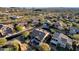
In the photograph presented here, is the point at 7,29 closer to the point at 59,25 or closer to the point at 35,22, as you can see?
the point at 35,22

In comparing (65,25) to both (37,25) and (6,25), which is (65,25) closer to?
(37,25)

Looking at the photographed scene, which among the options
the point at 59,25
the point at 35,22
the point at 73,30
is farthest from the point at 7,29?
the point at 73,30

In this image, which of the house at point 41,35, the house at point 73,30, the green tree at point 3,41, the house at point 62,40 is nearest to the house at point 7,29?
the green tree at point 3,41

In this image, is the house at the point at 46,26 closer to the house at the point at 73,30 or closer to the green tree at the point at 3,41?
the house at the point at 73,30

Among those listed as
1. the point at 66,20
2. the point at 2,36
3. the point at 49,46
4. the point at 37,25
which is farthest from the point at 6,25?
the point at 66,20

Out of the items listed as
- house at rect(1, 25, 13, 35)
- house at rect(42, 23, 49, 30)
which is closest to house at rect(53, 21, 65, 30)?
house at rect(42, 23, 49, 30)

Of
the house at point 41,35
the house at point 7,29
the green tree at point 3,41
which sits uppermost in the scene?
the house at point 7,29
